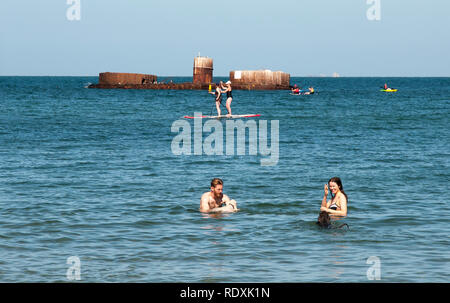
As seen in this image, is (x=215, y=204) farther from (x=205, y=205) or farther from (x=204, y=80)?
(x=204, y=80)

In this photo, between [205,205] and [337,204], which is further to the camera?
[205,205]

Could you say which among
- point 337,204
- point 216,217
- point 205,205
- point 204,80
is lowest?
point 216,217

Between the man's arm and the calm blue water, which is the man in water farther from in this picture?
the calm blue water

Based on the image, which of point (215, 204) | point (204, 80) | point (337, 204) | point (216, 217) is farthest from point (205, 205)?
point (204, 80)

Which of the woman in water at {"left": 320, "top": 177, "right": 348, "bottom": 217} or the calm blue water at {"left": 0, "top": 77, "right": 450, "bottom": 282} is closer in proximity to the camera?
the calm blue water at {"left": 0, "top": 77, "right": 450, "bottom": 282}

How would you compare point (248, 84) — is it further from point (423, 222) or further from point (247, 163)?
point (423, 222)

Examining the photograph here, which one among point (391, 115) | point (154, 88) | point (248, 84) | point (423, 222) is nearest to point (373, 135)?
point (391, 115)

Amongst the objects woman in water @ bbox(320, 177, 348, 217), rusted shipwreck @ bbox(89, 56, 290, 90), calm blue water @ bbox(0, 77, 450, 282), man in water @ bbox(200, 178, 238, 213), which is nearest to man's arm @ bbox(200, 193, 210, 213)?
man in water @ bbox(200, 178, 238, 213)

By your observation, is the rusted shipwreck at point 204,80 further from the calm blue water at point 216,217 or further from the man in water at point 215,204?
the man in water at point 215,204

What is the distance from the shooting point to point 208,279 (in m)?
10.6

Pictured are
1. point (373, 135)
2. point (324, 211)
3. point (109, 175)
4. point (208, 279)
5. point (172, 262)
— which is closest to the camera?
point (208, 279)

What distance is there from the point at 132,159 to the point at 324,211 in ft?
48.6
